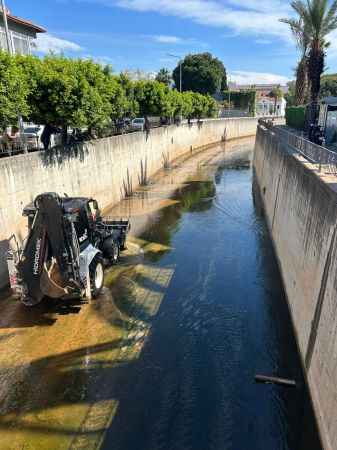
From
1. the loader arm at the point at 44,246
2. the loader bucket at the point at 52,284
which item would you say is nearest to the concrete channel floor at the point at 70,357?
the loader bucket at the point at 52,284

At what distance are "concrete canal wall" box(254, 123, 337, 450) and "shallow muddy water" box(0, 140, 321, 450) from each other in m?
0.65

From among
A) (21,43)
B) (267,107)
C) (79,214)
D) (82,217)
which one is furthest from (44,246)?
(267,107)

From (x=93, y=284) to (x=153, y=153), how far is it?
1047 inches

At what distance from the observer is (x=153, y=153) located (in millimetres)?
37125

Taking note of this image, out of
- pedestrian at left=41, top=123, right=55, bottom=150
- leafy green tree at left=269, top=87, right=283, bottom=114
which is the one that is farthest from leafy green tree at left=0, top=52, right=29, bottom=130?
leafy green tree at left=269, top=87, right=283, bottom=114

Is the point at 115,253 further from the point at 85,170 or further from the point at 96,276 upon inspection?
the point at 85,170

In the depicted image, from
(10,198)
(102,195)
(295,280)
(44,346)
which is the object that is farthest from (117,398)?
(102,195)

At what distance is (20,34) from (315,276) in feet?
103

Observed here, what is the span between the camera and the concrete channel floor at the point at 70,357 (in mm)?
7426

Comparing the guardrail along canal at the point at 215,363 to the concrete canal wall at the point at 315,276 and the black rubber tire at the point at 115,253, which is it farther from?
the black rubber tire at the point at 115,253

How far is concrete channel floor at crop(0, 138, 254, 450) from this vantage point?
7426mm

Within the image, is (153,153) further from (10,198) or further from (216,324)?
(216,324)

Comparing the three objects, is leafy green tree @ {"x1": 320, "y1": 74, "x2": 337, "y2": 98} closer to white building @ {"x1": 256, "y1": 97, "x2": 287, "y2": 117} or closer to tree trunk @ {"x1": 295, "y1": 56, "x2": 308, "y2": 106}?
white building @ {"x1": 256, "y1": 97, "x2": 287, "y2": 117}

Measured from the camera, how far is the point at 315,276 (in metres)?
9.21
